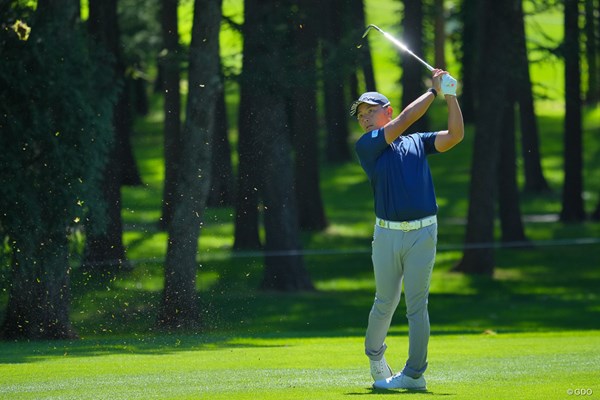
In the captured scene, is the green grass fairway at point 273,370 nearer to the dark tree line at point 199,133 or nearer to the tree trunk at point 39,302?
the tree trunk at point 39,302

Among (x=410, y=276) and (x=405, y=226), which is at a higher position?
(x=405, y=226)

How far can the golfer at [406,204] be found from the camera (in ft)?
28.2

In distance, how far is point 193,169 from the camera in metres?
18.7

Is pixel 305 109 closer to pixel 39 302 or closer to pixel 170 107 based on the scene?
pixel 170 107

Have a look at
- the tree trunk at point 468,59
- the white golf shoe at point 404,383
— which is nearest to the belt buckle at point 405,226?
the white golf shoe at point 404,383

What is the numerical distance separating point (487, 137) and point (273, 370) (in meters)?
16.1

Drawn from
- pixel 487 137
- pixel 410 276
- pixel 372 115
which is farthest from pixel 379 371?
pixel 487 137

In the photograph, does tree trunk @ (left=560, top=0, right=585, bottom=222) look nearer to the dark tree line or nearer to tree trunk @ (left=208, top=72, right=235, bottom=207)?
the dark tree line

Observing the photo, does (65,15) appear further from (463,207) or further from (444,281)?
(463,207)

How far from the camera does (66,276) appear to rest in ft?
53.2

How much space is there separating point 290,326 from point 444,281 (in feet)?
23.4

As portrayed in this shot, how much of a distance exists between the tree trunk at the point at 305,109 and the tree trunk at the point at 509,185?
4.40 metres

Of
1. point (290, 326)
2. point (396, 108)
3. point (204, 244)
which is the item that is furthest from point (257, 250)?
point (396, 108)

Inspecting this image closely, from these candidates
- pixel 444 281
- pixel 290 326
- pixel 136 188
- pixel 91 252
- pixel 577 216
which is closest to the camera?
pixel 290 326
